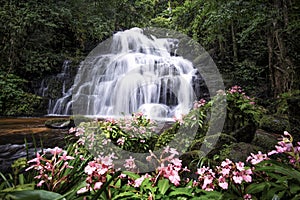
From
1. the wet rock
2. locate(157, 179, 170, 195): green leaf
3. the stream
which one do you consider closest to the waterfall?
the stream

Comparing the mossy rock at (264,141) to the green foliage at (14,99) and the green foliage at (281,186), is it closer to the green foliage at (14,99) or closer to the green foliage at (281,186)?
the green foliage at (281,186)

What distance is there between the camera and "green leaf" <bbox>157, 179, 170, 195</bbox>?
124cm

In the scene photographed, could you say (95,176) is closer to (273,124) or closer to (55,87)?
(273,124)

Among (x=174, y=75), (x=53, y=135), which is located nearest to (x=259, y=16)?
(x=174, y=75)

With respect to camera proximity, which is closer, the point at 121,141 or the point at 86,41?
the point at 121,141

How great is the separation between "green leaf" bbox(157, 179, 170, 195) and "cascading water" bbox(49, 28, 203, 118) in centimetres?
459

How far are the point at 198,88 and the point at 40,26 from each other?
27.6ft

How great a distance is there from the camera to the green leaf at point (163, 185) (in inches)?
48.7

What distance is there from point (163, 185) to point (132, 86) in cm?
672

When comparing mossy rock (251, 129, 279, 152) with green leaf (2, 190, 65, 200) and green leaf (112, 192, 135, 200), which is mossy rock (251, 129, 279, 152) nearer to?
green leaf (112, 192, 135, 200)

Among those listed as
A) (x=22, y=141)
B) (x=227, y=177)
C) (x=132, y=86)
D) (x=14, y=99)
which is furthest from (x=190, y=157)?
(x=14, y=99)

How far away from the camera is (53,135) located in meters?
4.57

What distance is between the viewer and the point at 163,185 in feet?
4.16

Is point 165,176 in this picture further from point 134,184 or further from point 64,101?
point 64,101
